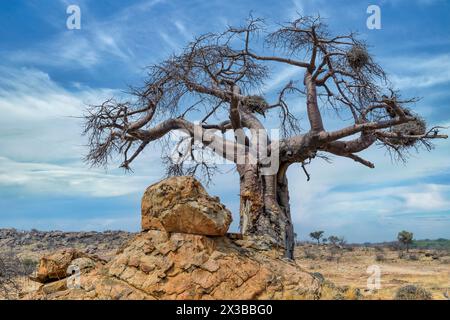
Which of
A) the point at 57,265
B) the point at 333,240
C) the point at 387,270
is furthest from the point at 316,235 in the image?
the point at 57,265

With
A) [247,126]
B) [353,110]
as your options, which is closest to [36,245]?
[247,126]

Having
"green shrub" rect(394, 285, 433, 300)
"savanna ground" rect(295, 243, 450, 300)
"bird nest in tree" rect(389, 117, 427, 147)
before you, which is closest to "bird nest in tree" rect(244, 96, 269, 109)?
"bird nest in tree" rect(389, 117, 427, 147)

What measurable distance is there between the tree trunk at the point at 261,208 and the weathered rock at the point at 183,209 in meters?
3.88

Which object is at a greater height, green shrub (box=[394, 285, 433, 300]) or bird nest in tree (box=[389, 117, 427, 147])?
bird nest in tree (box=[389, 117, 427, 147])

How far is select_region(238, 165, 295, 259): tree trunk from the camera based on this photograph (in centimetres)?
962

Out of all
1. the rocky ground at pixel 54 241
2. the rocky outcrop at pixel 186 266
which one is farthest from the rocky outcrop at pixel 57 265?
the rocky ground at pixel 54 241

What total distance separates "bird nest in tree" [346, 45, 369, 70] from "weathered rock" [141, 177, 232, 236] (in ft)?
19.8

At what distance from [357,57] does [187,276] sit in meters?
7.07

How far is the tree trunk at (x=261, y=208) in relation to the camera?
31.6ft

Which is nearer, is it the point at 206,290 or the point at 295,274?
the point at 206,290

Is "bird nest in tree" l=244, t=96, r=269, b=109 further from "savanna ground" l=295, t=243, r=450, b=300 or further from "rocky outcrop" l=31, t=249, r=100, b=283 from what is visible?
"rocky outcrop" l=31, t=249, r=100, b=283
